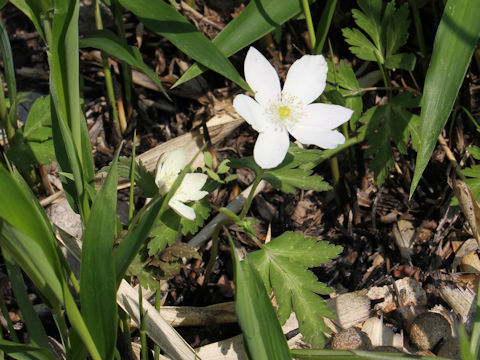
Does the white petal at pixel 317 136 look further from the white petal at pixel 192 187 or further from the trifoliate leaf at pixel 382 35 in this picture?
the trifoliate leaf at pixel 382 35

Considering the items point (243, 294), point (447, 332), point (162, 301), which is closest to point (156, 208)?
point (243, 294)

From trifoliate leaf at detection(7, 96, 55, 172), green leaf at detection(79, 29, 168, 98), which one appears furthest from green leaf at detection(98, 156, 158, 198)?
trifoliate leaf at detection(7, 96, 55, 172)

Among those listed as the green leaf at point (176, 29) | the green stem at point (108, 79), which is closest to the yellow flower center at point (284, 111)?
the green leaf at point (176, 29)

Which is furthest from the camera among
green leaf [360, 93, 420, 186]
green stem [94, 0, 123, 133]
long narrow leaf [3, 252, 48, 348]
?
green stem [94, 0, 123, 133]

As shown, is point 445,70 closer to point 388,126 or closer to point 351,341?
point 388,126

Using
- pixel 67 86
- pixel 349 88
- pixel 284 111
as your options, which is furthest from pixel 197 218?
pixel 349 88

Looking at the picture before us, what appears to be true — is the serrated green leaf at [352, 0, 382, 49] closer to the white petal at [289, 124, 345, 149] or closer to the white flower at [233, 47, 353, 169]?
the white flower at [233, 47, 353, 169]
